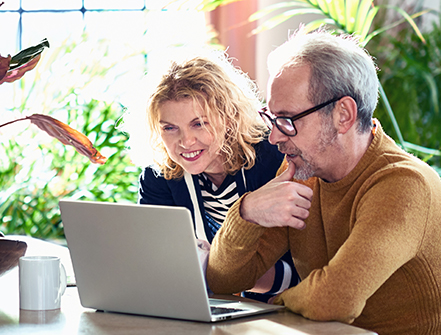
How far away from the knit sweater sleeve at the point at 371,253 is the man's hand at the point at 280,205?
6.3 inches

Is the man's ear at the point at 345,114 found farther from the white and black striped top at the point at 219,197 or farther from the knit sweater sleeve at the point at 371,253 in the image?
the white and black striped top at the point at 219,197

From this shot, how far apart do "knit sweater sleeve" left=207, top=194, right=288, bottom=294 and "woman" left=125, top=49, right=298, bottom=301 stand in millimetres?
196

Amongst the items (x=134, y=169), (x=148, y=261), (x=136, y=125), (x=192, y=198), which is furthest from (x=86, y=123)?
(x=148, y=261)

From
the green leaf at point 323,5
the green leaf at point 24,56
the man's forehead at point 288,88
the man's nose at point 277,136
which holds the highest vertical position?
the green leaf at point 323,5

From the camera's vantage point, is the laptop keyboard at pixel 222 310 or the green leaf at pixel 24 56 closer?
the laptop keyboard at pixel 222 310

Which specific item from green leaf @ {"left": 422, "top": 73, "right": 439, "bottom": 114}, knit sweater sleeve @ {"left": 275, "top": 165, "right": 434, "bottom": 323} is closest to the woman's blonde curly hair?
knit sweater sleeve @ {"left": 275, "top": 165, "right": 434, "bottom": 323}

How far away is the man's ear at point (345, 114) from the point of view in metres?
1.34

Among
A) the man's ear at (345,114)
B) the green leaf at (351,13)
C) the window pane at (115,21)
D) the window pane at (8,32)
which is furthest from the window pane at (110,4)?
the man's ear at (345,114)

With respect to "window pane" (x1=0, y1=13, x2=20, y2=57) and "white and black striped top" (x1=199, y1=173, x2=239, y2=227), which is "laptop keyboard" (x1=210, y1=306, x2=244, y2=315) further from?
"window pane" (x1=0, y1=13, x2=20, y2=57)

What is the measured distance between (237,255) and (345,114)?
45 cm

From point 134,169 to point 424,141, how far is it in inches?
70.6

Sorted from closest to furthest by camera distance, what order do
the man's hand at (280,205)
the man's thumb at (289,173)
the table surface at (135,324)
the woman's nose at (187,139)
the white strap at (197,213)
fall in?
the table surface at (135,324)
the man's hand at (280,205)
the man's thumb at (289,173)
the woman's nose at (187,139)
the white strap at (197,213)

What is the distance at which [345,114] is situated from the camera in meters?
1.36

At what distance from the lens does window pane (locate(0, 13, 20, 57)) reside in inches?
168
